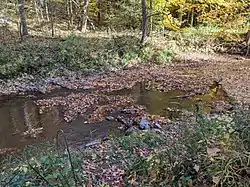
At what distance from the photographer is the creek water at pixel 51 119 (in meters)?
7.96

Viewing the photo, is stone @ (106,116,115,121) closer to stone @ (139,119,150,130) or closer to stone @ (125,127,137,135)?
stone @ (139,119,150,130)

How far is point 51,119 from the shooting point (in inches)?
364

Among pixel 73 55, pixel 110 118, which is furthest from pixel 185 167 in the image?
pixel 73 55

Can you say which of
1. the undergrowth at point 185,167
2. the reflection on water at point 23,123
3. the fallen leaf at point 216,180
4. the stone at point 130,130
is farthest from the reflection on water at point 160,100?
the fallen leaf at point 216,180

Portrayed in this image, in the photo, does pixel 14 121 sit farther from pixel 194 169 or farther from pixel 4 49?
pixel 194 169

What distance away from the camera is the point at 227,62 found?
16.2 m

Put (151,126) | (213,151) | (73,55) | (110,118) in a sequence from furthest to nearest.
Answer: (73,55)
(110,118)
(151,126)
(213,151)

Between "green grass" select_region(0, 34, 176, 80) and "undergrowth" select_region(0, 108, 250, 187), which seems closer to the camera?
"undergrowth" select_region(0, 108, 250, 187)

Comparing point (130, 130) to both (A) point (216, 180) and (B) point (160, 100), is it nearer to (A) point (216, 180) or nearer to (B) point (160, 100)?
(B) point (160, 100)

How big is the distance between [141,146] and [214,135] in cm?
202

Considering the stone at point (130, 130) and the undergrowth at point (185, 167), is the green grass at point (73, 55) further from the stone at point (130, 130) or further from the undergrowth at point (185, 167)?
the undergrowth at point (185, 167)

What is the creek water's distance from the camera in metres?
7.96

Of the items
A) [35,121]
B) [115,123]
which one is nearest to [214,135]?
[115,123]

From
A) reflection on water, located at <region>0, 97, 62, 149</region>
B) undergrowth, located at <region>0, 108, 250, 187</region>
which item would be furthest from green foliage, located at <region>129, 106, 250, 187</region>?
reflection on water, located at <region>0, 97, 62, 149</region>
